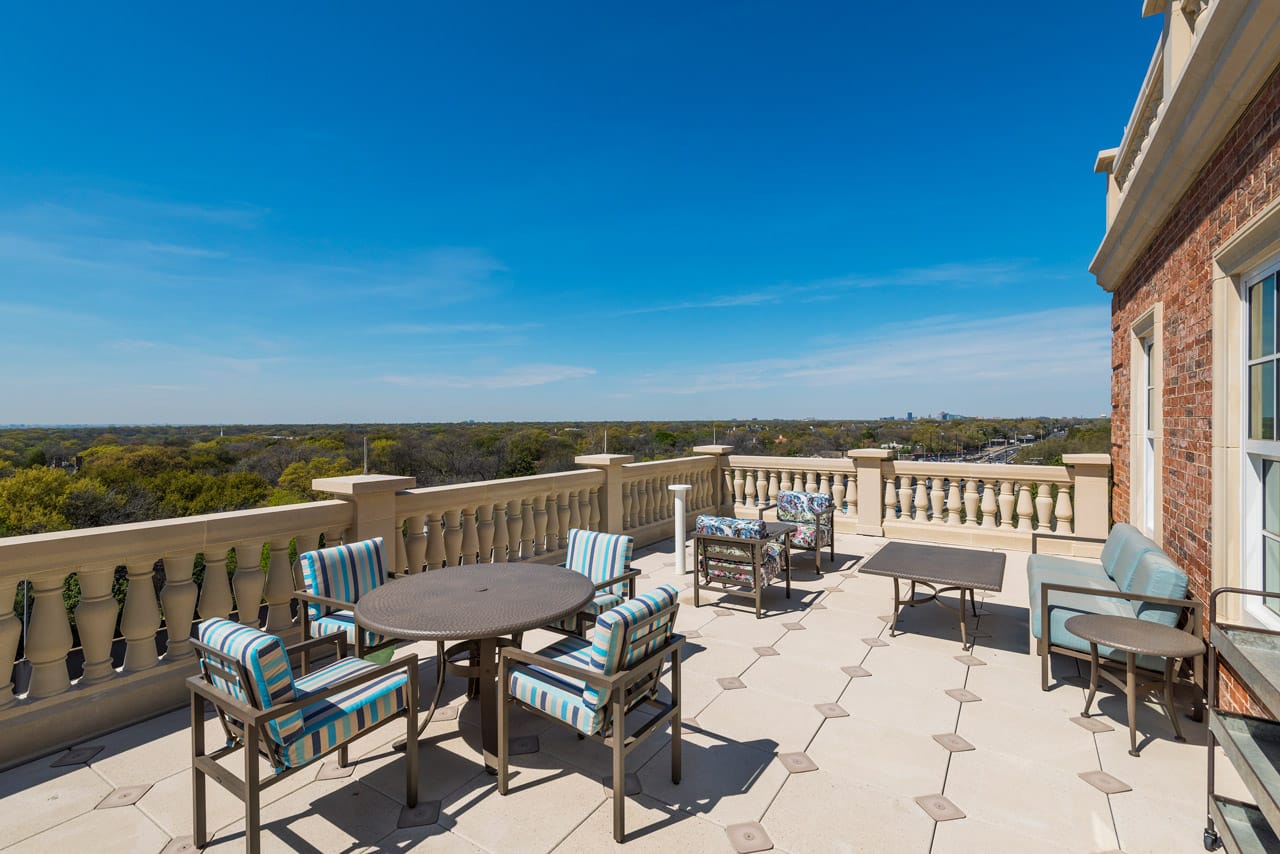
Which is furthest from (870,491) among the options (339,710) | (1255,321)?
(339,710)

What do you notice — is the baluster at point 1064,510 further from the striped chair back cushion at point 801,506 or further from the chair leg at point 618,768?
the chair leg at point 618,768

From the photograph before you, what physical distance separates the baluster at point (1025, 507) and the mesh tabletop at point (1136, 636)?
179 inches

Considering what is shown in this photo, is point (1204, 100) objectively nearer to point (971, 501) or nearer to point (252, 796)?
point (252, 796)

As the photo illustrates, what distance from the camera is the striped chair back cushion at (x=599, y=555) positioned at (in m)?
3.83

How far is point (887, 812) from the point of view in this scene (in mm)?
2320

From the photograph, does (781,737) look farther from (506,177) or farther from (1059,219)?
(1059,219)

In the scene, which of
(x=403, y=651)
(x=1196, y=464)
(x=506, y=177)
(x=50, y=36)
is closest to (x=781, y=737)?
(x=403, y=651)

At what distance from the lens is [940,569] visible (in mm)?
4520

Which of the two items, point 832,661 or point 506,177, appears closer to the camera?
point 832,661

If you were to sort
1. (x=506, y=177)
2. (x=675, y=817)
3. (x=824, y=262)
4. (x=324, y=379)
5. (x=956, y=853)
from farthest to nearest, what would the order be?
1. (x=324, y=379)
2. (x=824, y=262)
3. (x=506, y=177)
4. (x=675, y=817)
5. (x=956, y=853)

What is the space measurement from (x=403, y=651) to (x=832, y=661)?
329cm

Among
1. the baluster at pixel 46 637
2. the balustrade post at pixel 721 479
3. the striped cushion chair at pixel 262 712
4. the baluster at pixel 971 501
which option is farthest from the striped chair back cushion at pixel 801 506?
the baluster at pixel 46 637

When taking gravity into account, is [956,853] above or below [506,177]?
below

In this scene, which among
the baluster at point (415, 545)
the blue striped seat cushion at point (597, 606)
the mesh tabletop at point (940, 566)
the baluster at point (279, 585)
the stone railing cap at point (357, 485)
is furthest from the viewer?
the baluster at point (415, 545)
